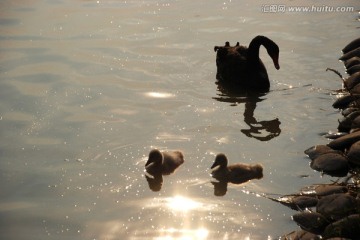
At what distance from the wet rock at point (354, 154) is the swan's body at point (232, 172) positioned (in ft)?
4.12

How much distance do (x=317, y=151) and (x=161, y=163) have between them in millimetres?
2221

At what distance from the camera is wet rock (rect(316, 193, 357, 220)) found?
7.84 meters

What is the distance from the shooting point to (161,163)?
9.47 metres

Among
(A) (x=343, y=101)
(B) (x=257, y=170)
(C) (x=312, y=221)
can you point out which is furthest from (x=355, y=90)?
(C) (x=312, y=221)

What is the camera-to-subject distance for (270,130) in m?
11.2

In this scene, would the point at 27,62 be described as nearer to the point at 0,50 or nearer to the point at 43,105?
the point at 0,50

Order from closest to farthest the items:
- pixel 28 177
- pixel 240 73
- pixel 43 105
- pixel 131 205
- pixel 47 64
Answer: pixel 131 205
pixel 28 177
pixel 43 105
pixel 240 73
pixel 47 64

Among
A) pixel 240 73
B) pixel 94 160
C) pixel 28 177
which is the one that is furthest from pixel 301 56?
pixel 28 177

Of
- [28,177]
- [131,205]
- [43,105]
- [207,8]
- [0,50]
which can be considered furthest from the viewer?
[207,8]

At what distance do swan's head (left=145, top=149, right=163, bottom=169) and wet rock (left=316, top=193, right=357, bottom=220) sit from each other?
231 centimetres

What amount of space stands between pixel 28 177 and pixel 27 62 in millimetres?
5458

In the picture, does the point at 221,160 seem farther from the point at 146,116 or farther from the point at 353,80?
the point at 353,80

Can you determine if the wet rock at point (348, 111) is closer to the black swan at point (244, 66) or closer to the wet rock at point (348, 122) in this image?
the wet rock at point (348, 122)

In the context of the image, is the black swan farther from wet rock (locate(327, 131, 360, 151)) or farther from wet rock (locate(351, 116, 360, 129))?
wet rock (locate(327, 131, 360, 151))
